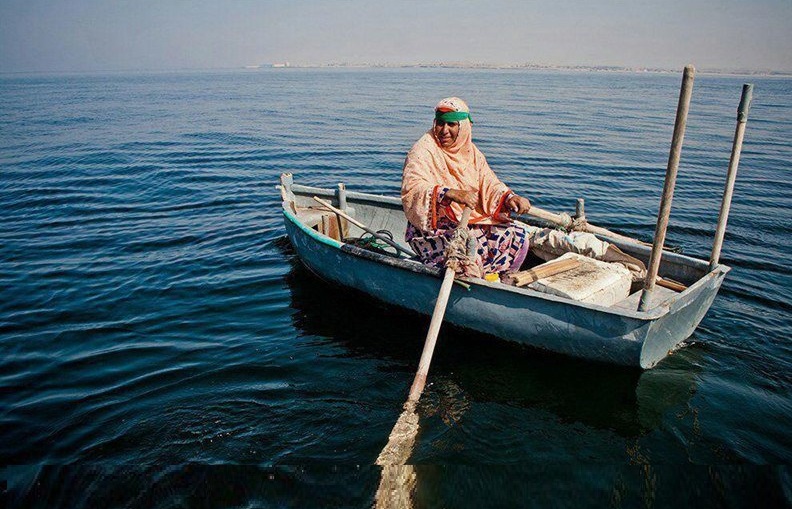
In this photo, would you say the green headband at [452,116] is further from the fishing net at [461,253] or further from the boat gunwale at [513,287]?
the boat gunwale at [513,287]

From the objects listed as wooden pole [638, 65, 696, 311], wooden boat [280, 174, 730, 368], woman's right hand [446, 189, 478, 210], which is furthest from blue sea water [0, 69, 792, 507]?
woman's right hand [446, 189, 478, 210]

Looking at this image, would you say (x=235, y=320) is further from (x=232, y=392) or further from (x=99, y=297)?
(x=99, y=297)

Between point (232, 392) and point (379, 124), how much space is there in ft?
74.1

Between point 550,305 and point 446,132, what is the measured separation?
220 centimetres

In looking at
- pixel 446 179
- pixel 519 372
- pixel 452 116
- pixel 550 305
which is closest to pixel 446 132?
pixel 452 116

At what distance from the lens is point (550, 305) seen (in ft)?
16.6

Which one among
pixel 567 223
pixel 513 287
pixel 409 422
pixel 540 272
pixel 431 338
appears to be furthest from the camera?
pixel 567 223

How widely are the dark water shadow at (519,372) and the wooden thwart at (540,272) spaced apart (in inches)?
28.2

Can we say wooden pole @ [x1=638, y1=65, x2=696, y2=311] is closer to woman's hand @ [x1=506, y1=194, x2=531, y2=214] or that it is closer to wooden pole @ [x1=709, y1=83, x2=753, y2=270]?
wooden pole @ [x1=709, y1=83, x2=753, y2=270]

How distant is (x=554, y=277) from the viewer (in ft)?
18.0

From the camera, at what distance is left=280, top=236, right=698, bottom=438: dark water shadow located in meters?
5.00

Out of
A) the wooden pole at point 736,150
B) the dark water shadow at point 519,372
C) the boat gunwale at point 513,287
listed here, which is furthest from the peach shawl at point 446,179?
the wooden pole at point 736,150

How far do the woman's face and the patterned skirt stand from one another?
2.89 feet

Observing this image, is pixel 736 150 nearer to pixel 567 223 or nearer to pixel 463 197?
pixel 567 223
